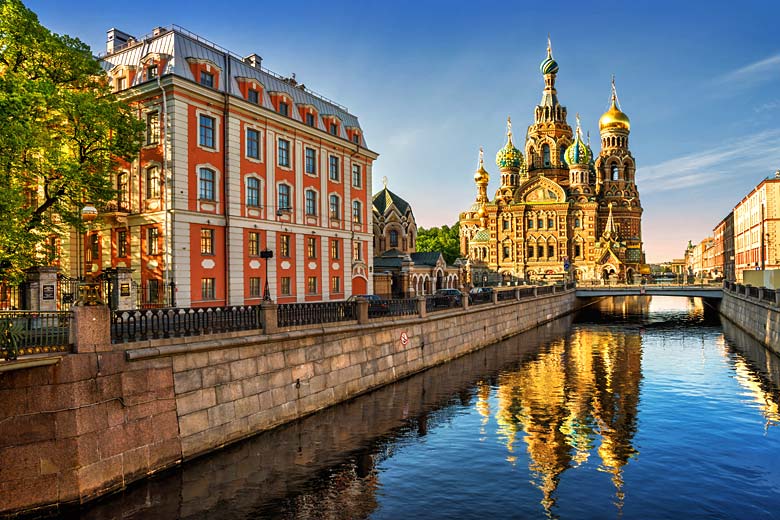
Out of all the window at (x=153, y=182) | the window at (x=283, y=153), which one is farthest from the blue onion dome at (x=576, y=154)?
the window at (x=153, y=182)

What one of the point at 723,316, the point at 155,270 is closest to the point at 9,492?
the point at 155,270

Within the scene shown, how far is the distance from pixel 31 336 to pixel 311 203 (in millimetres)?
23595

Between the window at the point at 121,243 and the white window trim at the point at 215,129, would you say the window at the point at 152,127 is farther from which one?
the window at the point at 121,243

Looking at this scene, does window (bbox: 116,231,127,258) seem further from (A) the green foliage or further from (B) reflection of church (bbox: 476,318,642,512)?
(A) the green foliage

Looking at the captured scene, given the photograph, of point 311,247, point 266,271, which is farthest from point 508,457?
point 311,247

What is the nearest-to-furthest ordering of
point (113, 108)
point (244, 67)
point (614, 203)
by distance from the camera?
point (113, 108) < point (244, 67) < point (614, 203)

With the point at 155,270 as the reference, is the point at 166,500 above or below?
below

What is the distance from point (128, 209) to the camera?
28.0 m

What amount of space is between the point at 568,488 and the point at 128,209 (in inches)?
966

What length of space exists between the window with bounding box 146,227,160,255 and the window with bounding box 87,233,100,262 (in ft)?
14.6

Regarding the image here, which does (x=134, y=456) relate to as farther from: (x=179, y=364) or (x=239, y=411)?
(x=239, y=411)

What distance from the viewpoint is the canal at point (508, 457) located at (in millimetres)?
13156

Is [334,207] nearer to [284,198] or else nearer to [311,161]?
[311,161]

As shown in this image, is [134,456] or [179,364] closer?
[134,456]
